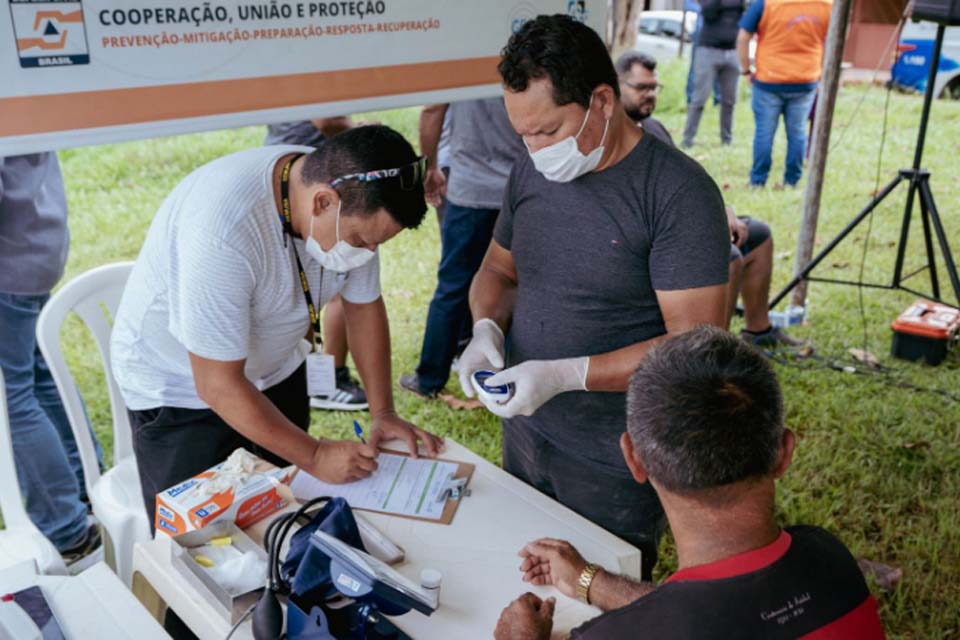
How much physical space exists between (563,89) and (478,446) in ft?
6.92

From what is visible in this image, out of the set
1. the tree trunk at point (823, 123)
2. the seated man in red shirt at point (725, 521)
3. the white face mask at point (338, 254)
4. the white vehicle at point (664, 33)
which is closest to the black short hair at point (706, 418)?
the seated man in red shirt at point (725, 521)

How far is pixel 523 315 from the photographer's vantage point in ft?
7.13

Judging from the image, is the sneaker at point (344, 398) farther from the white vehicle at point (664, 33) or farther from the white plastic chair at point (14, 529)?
the white vehicle at point (664, 33)

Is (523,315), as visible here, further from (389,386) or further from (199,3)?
(199,3)

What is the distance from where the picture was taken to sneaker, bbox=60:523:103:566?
2969mm

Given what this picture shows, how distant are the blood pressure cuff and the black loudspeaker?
367 cm

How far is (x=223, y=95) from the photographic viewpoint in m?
2.18

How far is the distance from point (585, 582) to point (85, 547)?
6.89 ft

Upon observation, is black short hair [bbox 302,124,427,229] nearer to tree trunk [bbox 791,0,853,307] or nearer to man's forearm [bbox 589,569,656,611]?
man's forearm [bbox 589,569,656,611]

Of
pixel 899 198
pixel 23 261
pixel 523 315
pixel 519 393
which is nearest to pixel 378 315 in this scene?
pixel 523 315

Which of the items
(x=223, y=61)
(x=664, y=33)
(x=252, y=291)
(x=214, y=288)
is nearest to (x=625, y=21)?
(x=223, y=61)

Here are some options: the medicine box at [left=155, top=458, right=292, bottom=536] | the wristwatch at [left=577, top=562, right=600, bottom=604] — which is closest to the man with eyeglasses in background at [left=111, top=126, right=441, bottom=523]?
the medicine box at [left=155, top=458, right=292, bottom=536]

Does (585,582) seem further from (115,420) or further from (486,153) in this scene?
(486,153)

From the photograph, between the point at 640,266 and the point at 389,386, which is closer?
the point at 640,266
